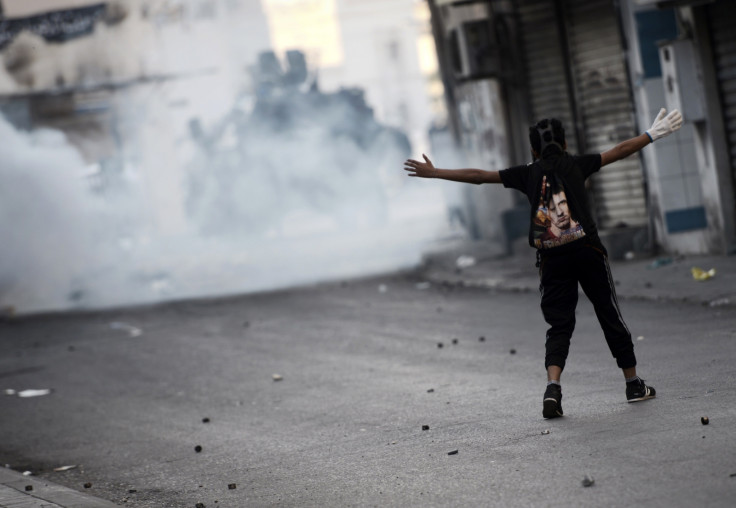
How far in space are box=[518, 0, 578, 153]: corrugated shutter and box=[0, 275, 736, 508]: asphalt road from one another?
4026 millimetres

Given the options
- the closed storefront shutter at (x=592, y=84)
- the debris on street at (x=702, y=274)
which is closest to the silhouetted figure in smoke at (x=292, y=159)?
the closed storefront shutter at (x=592, y=84)

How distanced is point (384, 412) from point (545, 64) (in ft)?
33.7

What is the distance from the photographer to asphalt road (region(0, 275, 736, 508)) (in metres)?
5.34

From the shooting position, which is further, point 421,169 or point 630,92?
point 630,92

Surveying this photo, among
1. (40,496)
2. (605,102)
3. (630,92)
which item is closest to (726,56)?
(630,92)

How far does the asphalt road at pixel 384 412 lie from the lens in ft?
17.5

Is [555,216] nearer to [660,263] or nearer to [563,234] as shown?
[563,234]

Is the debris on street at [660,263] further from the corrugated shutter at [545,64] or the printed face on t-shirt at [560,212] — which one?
the printed face on t-shirt at [560,212]

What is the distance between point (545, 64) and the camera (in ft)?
55.5

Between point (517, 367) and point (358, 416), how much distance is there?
4.81 feet

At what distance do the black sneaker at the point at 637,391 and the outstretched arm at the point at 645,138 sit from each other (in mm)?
1142

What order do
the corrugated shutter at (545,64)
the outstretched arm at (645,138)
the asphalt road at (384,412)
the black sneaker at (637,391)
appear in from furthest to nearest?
the corrugated shutter at (545,64) → the black sneaker at (637,391) → the outstretched arm at (645,138) → the asphalt road at (384,412)

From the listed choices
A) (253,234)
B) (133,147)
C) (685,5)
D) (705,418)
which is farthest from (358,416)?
(133,147)

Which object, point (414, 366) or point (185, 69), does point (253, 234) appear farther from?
point (414, 366)
